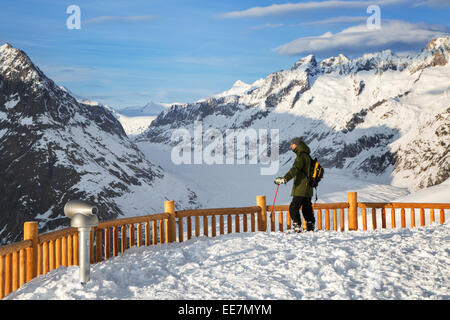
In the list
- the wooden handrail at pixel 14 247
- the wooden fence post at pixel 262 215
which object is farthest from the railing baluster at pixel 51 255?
the wooden fence post at pixel 262 215

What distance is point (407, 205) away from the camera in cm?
1255

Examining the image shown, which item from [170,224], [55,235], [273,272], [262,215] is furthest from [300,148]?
[55,235]

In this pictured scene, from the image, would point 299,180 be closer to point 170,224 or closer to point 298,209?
point 298,209

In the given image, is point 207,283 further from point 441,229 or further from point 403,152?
point 403,152

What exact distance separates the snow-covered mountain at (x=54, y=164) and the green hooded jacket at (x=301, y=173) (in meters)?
85.2

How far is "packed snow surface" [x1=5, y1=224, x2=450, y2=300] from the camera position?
6.84 metres

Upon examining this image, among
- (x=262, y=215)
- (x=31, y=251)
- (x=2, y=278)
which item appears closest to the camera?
(x=2, y=278)

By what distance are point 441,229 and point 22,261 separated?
8.31 metres

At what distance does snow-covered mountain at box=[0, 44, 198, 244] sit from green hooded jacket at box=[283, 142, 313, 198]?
280 feet

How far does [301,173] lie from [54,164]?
4121 inches

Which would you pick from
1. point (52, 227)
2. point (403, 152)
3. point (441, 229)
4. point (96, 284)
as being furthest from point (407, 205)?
point (403, 152)

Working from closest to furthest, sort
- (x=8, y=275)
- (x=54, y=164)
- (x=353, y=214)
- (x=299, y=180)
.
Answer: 1. (x=8, y=275)
2. (x=299, y=180)
3. (x=353, y=214)
4. (x=54, y=164)

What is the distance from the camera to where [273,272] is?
7.75m

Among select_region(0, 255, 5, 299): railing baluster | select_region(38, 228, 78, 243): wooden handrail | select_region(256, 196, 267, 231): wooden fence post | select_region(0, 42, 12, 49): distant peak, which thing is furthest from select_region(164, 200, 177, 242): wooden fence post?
select_region(0, 42, 12, 49): distant peak
